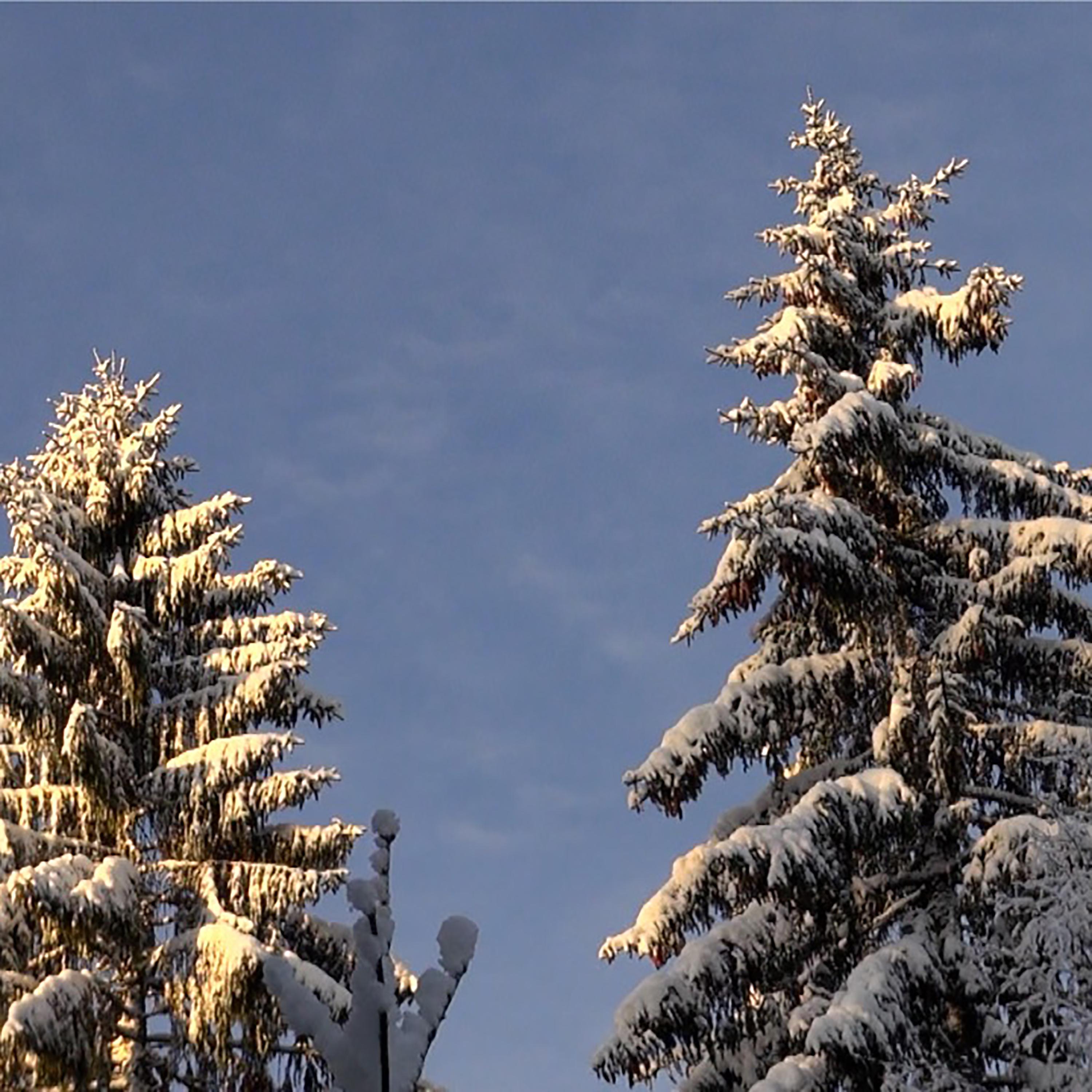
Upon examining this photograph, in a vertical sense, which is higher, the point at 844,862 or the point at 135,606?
the point at 135,606

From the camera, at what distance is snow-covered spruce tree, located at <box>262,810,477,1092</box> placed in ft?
18.0

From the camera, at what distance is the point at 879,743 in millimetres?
15383

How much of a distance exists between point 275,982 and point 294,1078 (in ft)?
41.2

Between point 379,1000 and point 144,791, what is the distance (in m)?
13.1

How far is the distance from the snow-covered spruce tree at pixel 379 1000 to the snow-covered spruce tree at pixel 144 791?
10.2 m

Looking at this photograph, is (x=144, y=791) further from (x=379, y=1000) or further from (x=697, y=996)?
(x=379, y=1000)

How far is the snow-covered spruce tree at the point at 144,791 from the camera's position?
53.0 feet

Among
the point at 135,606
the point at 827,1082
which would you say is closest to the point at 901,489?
the point at 827,1082

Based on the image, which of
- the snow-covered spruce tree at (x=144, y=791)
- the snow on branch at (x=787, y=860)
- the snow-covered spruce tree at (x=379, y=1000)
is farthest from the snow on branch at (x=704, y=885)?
the snow-covered spruce tree at (x=379, y=1000)

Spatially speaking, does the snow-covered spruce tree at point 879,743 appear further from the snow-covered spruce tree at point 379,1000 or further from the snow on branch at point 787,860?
the snow-covered spruce tree at point 379,1000

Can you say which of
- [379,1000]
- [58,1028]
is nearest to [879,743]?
[58,1028]

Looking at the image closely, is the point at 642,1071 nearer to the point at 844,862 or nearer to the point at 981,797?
the point at 844,862

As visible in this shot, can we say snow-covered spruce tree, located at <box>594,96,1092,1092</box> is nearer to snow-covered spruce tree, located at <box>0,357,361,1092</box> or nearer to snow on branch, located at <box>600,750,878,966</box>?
snow on branch, located at <box>600,750,878,966</box>

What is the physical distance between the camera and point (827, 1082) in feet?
44.5
